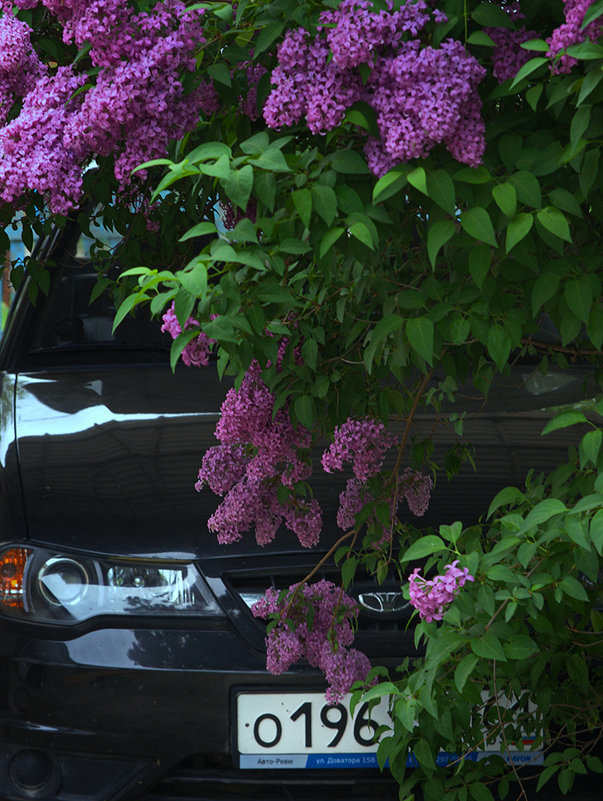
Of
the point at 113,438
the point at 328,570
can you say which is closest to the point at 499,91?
the point at 328,570

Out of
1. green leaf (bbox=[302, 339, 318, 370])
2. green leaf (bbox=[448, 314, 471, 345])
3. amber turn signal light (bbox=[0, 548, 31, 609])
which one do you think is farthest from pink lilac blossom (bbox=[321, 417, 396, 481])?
amber turn signal light (bbox=[0, 548, 31, 609])

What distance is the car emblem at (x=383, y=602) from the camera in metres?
2.46

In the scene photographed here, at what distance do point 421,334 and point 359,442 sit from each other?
469 mm

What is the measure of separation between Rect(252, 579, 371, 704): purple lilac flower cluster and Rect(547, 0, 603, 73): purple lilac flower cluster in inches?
46.0

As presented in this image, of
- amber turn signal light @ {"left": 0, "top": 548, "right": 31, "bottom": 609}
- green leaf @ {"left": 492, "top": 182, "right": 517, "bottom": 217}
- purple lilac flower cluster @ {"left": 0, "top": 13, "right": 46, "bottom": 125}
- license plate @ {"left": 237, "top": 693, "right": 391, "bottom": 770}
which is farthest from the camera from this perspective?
amber turn signal light @ {"left": 0, "top": 548, "right": 31, "bottom": 609}

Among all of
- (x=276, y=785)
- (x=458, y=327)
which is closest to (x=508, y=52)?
(x=458, y=327)

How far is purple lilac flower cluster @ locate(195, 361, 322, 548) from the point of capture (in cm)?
180

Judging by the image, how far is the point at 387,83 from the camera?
4.10ft

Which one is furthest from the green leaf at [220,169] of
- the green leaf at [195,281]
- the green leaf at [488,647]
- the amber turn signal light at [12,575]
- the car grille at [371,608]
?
the amber turn signal light at [12,575]

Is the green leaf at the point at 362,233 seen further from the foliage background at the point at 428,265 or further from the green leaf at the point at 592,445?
the green leaf at the point at 592,445

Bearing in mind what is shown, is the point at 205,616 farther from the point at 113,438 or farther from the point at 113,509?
the point at 113,438

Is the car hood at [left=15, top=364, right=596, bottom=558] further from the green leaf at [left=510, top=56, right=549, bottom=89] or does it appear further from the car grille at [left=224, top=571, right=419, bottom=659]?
the green leaf at [left=510, top=56, right=549, bottom=89]

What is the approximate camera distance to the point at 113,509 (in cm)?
263

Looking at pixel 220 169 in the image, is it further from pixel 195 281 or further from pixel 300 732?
pixel 300 732
